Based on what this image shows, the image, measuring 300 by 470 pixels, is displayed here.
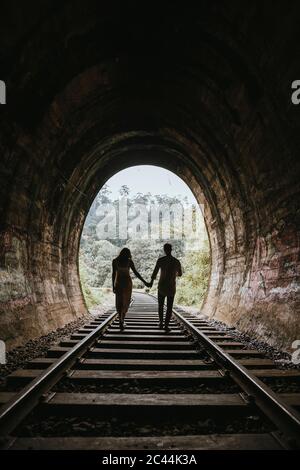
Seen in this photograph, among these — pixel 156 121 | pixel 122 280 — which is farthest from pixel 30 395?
pixel 156 121

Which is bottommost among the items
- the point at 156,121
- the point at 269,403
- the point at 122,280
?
the point at 269,403

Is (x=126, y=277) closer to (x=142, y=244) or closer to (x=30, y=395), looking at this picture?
(x=30, y=395)

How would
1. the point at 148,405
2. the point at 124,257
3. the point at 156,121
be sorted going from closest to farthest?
the point at 148,405 < the point at 124,257 < the point at 156,121

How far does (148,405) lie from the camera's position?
2.57 m

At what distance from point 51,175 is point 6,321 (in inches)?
131

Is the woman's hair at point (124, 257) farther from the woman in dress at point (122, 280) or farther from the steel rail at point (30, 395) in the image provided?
the steel rail at point (30, 395)

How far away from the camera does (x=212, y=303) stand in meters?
9.52

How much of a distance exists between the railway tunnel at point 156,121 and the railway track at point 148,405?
1673mm

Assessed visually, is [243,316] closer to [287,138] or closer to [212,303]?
[212,303]

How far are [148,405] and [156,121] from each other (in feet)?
25.2

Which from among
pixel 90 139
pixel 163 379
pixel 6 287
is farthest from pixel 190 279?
pixel 163 379

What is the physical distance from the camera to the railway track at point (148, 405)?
6.76 ft

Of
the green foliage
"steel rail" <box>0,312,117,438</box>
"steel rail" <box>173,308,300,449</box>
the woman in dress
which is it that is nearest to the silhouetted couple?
the woman in dress

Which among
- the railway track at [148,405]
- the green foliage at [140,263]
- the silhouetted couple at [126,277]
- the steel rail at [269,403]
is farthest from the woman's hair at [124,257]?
the green foliage at [140,263]
